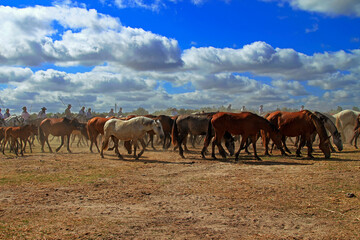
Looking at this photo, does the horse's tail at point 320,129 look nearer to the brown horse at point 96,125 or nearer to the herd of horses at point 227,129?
the herd of horses at point 227,129

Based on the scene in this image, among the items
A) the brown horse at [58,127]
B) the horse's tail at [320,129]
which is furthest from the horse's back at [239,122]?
the brown horse at [58,127]

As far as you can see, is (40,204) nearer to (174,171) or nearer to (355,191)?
(174,171)

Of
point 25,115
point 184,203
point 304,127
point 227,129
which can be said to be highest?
point 25,115

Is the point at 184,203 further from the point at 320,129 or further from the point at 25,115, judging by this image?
the point at 25,115

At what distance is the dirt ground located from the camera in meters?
4.77

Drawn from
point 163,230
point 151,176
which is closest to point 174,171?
point 151,176

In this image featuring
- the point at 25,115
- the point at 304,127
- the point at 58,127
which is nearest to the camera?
the point at 304,127

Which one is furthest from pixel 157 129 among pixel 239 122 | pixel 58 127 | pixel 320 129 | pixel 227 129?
pixel 58 127

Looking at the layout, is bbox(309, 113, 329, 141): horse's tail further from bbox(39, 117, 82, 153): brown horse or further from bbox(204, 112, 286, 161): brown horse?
bbox(39, 117, 82, 153): brown horse

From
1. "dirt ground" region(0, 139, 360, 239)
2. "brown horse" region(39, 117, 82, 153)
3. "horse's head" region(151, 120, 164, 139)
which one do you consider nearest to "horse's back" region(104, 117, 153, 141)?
"horse's head" region(151, 120, 164, 139)

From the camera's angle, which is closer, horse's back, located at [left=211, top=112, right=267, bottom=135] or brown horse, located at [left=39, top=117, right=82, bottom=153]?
horse's back, located at [left=211, top=112, right=267, bottom=135]

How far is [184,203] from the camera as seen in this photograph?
634 centimetres

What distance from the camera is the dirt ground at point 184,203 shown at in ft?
15.6

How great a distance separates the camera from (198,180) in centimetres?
860
